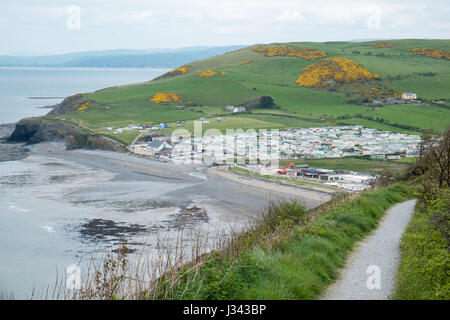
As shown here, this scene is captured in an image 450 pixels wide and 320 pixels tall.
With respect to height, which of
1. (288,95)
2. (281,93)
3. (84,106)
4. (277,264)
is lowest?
(84,106)

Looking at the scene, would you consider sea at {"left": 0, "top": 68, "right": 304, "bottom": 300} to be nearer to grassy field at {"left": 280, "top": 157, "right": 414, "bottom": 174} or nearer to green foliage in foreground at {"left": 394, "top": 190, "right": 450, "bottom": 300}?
A: green foliage in foreground at {"left": 394, "top": 190, "right": 450, "bottom": 300}

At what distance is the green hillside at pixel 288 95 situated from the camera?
65.8 meters

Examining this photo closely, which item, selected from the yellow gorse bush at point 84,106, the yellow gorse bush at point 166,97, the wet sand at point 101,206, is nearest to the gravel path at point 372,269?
the wet sand at point 101,206

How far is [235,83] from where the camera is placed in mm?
88938

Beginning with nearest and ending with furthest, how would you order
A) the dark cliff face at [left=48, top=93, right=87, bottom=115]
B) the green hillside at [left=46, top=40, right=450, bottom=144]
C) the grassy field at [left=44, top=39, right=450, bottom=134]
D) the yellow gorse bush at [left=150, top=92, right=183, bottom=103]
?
the green hillside at [left=46, top=40, right=450, bottom=144] → the grassy field at [left=44, top=39, right=450, bottom=134] → the dark cliff face at [left=48, top=93, right=87, bottom=115] → the yellow gorse bush at [left=150, top=92, right=183, bottom=103]

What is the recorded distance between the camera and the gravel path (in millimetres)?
7011

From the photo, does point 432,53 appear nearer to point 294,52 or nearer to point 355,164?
point 294,52

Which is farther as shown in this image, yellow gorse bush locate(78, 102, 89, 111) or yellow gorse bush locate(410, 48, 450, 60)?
yellow gorse bush locate(410, 48, 450, 60)

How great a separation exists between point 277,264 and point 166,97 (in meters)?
75.2

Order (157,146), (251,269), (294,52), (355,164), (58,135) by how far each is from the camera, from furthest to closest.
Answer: (294,52) → (58,135) → (157,146) → (355,164) → (251,269)

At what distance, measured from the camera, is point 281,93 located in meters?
82.9

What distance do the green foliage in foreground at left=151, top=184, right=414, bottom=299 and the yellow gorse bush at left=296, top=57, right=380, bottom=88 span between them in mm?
79902

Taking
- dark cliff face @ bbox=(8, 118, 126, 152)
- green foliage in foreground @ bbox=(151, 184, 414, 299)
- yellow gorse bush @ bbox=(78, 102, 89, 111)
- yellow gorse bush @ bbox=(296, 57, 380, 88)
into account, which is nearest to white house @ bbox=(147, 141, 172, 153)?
dark cliff face @ bbox=(8, 118, 126, 152)

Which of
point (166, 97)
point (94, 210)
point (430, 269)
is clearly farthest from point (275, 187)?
point (166, 97)
